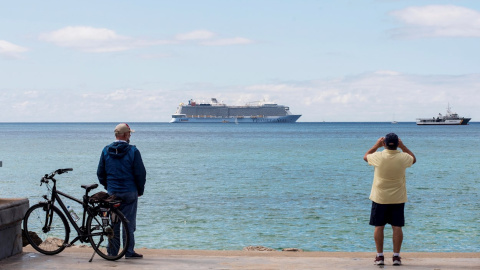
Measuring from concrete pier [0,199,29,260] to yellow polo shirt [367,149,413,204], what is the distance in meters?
4.53

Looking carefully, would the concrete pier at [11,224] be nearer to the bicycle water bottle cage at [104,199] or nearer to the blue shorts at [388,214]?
the bicycle water bottle cage at [104,199]

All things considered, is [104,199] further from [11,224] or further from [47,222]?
[11,224]

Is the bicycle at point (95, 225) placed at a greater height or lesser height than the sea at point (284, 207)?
greater

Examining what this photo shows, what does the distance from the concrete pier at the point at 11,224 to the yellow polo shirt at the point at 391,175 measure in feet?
14.9

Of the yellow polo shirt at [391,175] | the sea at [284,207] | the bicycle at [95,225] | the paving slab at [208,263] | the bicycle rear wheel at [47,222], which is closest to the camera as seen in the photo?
the yellow polo shirt at [391,175]

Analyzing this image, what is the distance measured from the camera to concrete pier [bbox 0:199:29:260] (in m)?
7.73

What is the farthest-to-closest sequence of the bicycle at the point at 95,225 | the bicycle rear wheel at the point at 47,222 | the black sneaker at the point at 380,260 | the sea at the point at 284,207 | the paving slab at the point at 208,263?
the sea at the point at 284,207 → the bicycle rear wheel at the point at 47,222 → the bicycle at the point at 95,225 → the black sneaker at the point at 380,260 → the paving slab at the point at 208,263

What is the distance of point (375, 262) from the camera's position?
25.2 ft

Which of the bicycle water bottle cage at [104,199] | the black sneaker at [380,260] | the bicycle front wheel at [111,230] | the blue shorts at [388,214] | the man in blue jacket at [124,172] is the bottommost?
the black sneaker at [380,260]

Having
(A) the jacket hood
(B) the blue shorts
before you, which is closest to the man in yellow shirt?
(B) the blue shorts

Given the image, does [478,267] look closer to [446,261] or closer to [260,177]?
[446,261]

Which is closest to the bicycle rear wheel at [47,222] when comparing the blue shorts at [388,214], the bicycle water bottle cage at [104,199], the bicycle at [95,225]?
the bicycle at [95,225]

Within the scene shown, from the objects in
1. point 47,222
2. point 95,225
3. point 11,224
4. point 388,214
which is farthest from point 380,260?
point 11,224

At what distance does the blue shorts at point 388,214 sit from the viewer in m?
7.45
